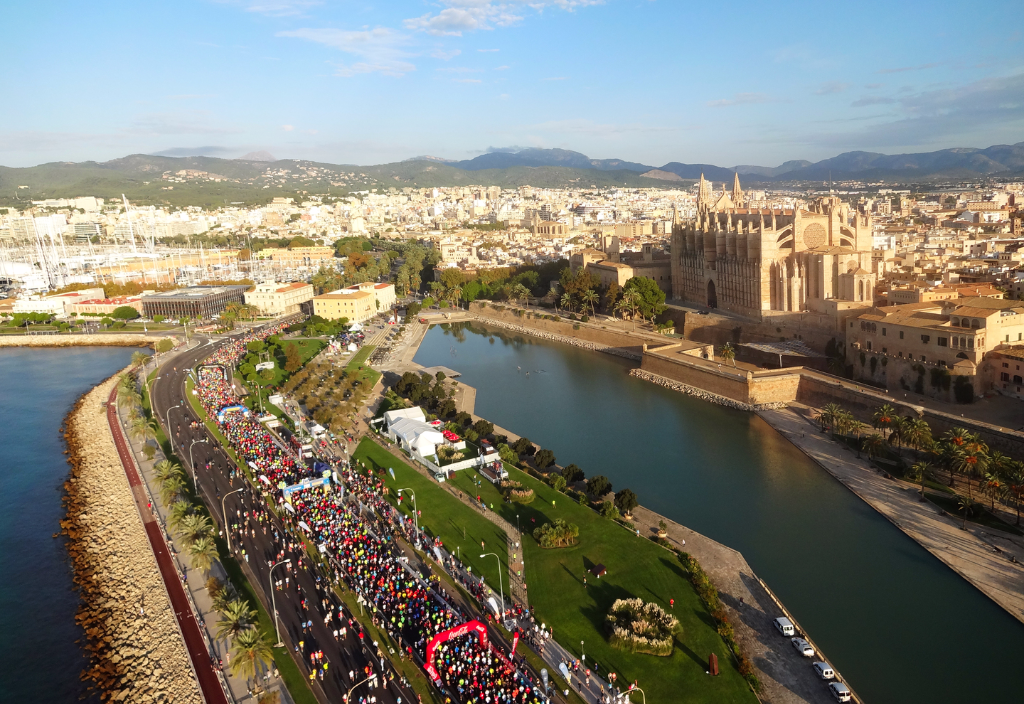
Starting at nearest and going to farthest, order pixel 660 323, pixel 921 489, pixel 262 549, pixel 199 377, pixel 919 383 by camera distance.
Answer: pixel 262 549
pixel 921 489
pixel 919 383
pixel 199 377
pixel 660 323

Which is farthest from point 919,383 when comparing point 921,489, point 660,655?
point 660,655

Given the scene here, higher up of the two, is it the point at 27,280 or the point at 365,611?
the point at 27,280

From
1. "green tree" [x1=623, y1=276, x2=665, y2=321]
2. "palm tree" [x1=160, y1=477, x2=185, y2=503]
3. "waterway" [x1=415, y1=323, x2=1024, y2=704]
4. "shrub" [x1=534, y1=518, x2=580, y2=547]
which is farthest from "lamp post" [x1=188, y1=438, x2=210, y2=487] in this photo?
"green tree" [x1=623, y1=276, x2=665, y2=321]

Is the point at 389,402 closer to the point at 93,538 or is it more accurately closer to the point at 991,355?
the point at 93,538

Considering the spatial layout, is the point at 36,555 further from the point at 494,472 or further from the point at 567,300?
the point at 567,300

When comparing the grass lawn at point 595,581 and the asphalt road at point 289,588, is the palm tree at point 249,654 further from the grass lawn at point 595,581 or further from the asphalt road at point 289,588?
the grass lawn at point 595,581

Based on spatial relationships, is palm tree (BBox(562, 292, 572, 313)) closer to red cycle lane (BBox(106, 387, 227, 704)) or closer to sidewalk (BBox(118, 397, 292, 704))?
red cycle lane (BBox(106, 387, 227, 704))
